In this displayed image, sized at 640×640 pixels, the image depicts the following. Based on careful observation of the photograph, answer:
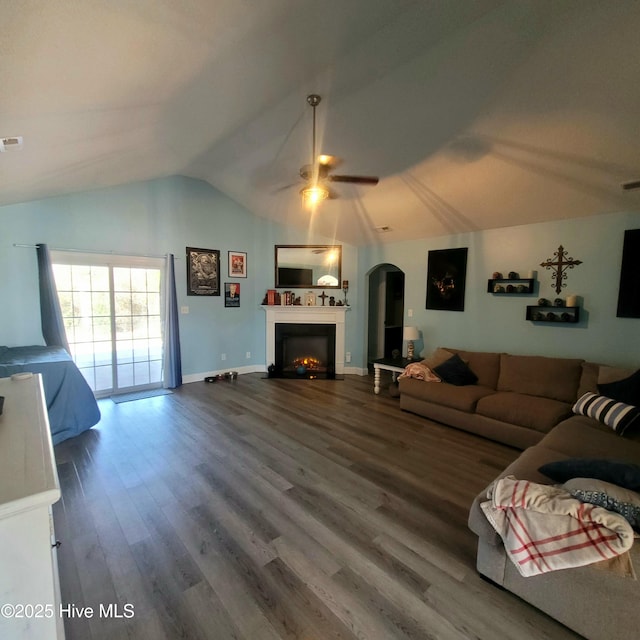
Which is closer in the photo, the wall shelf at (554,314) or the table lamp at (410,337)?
the wall shelf at (554,314)

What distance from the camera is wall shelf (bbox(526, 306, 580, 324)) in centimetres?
358

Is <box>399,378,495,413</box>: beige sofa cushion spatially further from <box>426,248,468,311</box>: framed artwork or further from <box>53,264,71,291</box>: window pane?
<box>53,264,71,291</box>: window pane

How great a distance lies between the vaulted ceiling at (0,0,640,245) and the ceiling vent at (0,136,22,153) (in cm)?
6

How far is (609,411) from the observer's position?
2.66 metres

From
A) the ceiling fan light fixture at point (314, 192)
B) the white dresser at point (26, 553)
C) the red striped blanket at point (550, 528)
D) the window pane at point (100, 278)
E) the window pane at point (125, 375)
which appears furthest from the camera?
the window pane at point (125, 375)

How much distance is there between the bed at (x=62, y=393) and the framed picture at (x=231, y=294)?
8.51ft

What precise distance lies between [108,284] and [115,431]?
7.14ft

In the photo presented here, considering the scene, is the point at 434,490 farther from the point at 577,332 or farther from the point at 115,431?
the point at 115,431

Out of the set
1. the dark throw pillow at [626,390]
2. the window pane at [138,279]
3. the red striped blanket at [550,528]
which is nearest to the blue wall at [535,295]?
the dark throw pillow at [626,390]

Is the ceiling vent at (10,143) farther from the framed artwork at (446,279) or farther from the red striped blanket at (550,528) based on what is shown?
the framed artwork at (446,279)

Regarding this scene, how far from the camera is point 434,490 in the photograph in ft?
7.91

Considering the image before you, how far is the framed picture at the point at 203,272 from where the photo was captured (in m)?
5.18

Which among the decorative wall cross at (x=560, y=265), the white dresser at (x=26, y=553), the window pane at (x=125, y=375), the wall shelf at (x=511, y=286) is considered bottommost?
the window pane at (x=125, y=375)

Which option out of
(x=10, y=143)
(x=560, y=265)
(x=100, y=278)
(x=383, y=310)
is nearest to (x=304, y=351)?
(x=383, y=310)
